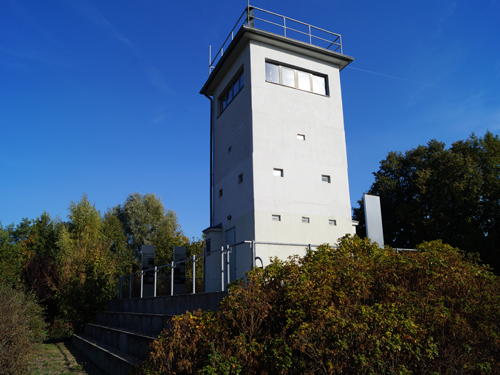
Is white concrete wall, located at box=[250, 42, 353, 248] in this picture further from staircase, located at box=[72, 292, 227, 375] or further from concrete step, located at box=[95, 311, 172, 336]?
concrete step, located at box=[95, 311, 172, 336]

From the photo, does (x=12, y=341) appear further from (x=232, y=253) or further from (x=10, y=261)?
(x=10, y=261)

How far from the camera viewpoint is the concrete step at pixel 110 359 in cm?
1043

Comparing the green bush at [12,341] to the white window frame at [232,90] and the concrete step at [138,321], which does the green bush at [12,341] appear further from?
the white window frame at [232,90]

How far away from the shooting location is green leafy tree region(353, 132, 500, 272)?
78.0 feet

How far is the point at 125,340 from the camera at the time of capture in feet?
40.3

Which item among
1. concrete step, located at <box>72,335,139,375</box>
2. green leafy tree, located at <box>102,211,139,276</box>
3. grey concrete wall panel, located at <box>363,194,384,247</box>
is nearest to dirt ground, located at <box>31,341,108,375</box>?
concrete step, located at <box>72,335,139,375</box>

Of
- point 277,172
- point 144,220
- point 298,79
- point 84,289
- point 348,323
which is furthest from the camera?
point 144,220

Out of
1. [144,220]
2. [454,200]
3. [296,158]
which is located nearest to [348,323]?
[296,158]

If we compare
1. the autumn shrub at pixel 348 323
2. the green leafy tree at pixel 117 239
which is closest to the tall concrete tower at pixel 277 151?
the autumn shrub at pixel 348 323

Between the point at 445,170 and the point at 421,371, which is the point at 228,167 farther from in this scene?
the point at 445,170

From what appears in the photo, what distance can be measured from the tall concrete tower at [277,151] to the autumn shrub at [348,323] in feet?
19.1

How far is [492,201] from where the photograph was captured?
80.1 feet

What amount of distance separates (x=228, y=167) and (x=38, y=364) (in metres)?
10.0

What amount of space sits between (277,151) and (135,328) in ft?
26.7
